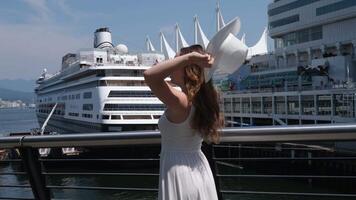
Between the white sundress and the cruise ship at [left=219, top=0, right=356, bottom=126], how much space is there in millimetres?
35859

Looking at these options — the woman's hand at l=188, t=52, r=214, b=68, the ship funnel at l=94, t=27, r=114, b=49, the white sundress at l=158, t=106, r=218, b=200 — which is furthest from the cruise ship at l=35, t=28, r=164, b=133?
the woman's hand at l=188, t=52, r=214, b=68

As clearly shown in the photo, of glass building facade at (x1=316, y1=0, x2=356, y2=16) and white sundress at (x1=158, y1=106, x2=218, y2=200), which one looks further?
glass building facade at (x1=316, y1=0, x2=356, y2=16)

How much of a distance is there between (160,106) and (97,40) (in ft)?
89.5

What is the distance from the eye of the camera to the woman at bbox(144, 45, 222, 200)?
115 inches

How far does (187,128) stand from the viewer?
2980 mm

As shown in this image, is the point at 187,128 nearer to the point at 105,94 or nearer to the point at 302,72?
the point at 105,94

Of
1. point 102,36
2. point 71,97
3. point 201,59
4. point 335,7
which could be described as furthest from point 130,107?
point 201,59

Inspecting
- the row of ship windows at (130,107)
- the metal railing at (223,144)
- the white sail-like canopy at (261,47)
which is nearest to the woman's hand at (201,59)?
the metal railing at (223,144)

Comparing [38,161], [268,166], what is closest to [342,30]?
[268,166]

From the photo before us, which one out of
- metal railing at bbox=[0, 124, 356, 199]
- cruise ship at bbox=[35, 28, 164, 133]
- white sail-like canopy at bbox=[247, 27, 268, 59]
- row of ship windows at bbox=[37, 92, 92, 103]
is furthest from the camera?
white sail-like canopy at bbox=[247, 27, 268, 59]

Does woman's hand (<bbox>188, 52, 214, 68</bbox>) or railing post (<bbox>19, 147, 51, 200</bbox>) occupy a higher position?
woman's hand (<bbox>188, 52, 214, 68</bbox>)

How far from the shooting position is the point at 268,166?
2548 cm

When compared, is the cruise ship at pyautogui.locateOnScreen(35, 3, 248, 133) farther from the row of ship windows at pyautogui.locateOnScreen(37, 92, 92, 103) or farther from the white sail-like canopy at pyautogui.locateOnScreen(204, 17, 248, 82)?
the white sail-like canopy at pyautogui.locateOnScreen(204, 17, 248, 82)

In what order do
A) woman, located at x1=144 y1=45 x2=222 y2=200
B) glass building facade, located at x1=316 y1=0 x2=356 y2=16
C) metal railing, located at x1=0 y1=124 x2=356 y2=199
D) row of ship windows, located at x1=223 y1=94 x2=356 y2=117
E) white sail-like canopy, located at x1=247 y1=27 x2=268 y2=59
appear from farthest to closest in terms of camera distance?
white sail-like canopy, located at x1=247 y1=27 x2=268 y2=59 < glass building facade, located at x1=316 y1=0 x2=356 y2=16 < row of ship windows, located at x1=223 y1=94 x2=356 y2=117 < metal railing, located at x1=0 y1=124 x2=356 y2=199 < woman, located at x1=144 y1=45 x2=222 y2=200
